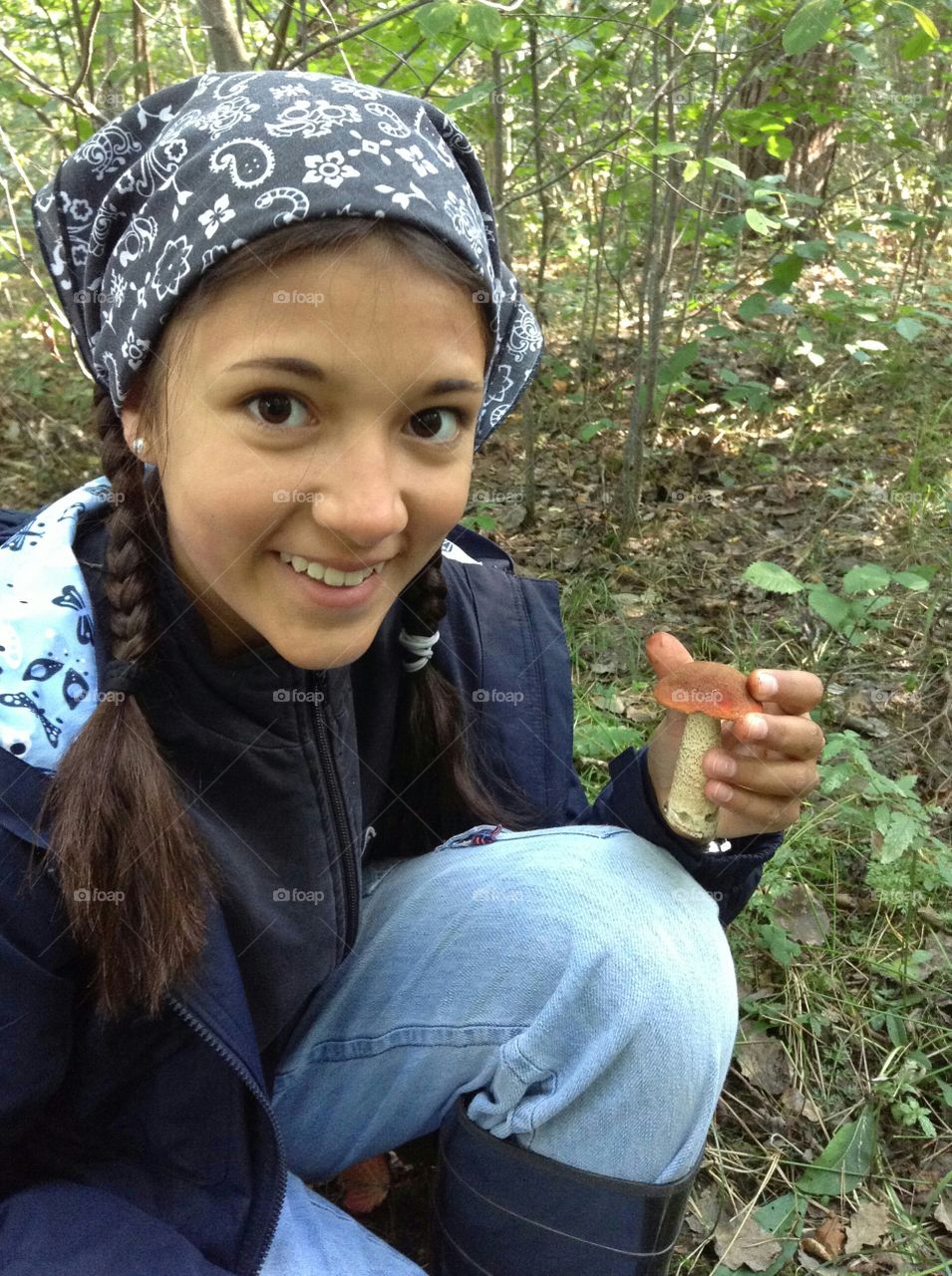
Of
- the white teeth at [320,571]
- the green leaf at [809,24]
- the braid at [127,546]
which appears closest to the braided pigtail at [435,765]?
the white teeth at [320,571]

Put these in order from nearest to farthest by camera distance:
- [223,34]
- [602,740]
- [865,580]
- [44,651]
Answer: [44,651]
[865,580]
[223,34]
[602,740]

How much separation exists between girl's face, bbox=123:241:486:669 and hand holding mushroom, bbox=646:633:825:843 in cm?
47

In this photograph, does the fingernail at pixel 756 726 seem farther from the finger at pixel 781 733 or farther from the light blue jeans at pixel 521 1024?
the light blue jeans at pixel 521 1024

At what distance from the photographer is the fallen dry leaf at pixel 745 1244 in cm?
164

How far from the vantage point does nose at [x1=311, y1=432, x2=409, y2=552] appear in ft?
3.45

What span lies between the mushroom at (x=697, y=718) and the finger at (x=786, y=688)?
0.02 meters

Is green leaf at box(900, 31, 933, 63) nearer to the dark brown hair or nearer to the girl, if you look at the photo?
the girl

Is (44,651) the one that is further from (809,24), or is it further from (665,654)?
(809,24)

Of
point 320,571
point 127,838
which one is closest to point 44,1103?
point 127,838

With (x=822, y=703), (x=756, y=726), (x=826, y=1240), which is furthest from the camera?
(x=822, y=703)

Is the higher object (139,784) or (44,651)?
(44,651)

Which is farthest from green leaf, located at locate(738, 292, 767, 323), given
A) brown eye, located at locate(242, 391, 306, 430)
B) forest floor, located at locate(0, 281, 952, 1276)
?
brown eye, located at locate(242, 391, 306, 430)

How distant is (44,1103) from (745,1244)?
4.25ft

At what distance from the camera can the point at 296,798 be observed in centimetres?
140
